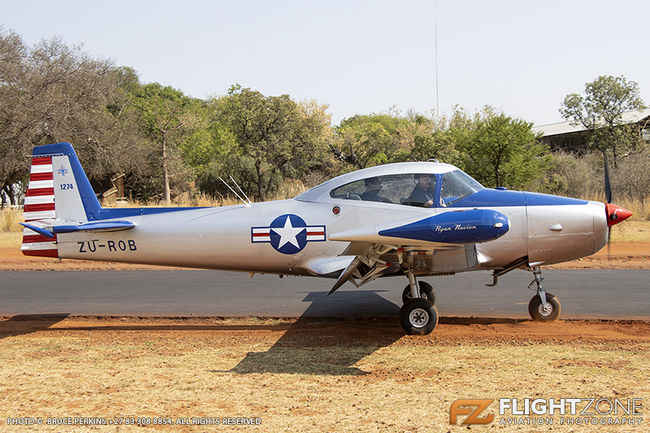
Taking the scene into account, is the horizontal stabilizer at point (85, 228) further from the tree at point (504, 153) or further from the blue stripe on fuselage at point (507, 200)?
the tree at point (504, 153)

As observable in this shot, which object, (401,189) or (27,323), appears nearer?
(401,189)

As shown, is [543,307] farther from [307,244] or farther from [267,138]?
[267,138]

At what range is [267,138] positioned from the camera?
127 feet

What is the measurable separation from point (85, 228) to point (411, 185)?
17.6ft

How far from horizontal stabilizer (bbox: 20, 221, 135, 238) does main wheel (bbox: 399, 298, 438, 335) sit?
469 cm

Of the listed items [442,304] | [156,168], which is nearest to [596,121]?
[156,168]

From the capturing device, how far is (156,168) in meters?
43.6

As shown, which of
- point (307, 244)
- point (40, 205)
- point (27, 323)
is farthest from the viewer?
point (27, 323)

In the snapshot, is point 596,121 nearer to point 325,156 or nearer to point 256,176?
point 325,156

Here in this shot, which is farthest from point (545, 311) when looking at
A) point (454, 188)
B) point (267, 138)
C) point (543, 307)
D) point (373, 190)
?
point (267, 138)

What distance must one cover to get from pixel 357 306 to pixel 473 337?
288cm

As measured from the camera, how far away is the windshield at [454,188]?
8523mm

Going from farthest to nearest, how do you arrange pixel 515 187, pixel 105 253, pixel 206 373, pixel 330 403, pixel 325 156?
1. pixel 325 156
2. pixel 515 187
3. pixel 105 253
4. pixel 206 373
5. pixel 330 403

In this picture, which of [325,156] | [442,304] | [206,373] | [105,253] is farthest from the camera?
[325,156]
